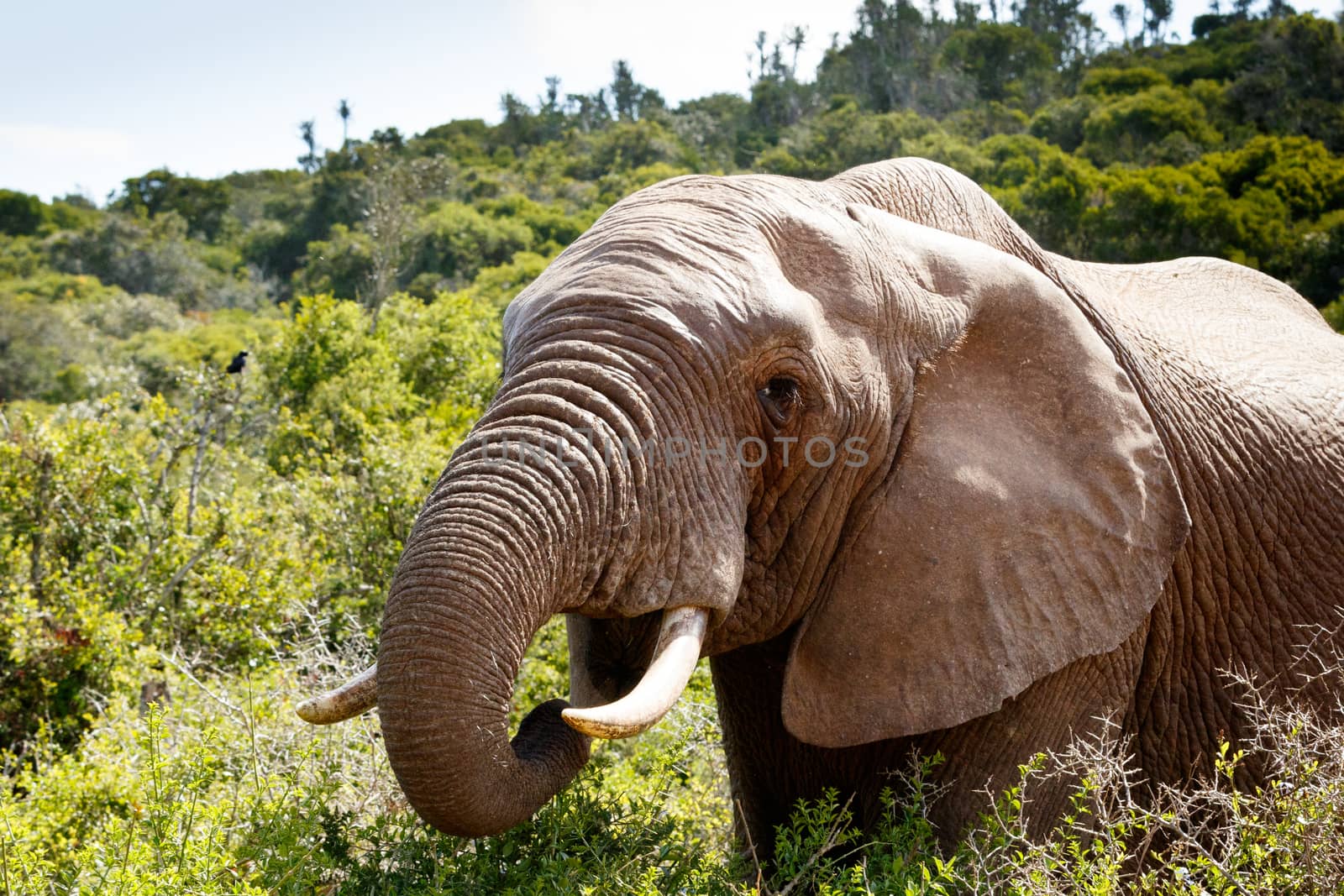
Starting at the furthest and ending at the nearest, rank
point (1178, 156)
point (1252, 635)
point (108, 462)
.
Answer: point (1178, 156), point (108, 462), point (1252, 635)

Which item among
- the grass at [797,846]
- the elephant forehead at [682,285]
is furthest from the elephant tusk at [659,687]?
the elephant forehead at [682,285]

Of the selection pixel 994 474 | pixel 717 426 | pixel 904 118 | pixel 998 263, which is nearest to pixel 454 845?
pixel 717 426

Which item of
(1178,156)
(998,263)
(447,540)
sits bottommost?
(1178,156)

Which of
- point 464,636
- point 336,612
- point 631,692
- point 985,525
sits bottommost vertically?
point 336,612

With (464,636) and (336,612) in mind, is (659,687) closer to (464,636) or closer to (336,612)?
(464,636)

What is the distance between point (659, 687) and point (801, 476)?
661mm

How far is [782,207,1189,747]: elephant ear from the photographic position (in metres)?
2.80

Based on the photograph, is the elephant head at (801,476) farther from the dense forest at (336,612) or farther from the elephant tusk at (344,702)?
the dense forest at (336,612)

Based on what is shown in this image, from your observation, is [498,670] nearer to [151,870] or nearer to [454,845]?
[454,845]

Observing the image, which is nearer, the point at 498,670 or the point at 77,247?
the point at 498,670

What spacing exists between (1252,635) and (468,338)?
8.50 metres

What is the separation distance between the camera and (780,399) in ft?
8.99

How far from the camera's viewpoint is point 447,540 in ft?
7.51

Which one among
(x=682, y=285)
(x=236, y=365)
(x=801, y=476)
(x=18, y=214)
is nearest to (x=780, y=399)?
(x=801, y=476)
